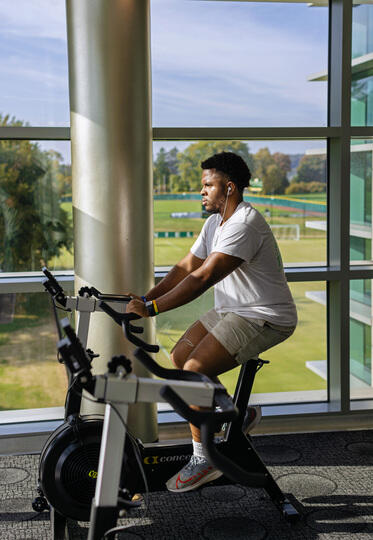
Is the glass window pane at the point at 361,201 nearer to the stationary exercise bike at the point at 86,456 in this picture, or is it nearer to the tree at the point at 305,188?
the tree at the point at 305,188

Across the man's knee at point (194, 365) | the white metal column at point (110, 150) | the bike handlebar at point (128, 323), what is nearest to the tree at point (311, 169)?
the white metal column at point (110, 150)

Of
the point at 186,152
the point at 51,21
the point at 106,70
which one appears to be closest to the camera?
the point at 106,70

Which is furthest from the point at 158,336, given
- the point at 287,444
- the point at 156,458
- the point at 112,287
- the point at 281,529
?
the point at 281,529

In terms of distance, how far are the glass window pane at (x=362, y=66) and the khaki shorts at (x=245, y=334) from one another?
6.01 feet

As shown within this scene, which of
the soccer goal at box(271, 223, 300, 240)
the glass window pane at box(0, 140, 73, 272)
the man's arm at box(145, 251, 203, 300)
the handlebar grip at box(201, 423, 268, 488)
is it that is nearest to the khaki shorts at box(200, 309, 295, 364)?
the man's arm at box(145, 251, 203, 300)

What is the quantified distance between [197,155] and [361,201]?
111 cm

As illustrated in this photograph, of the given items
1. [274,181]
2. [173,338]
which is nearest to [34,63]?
[274,181]

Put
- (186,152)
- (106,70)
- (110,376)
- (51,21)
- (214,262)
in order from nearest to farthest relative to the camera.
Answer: (110,376) → (214,262) → (106,70) → (51,21) → (186,152)

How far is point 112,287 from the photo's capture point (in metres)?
3.31

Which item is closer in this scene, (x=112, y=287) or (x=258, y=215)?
(x=258, y=215)

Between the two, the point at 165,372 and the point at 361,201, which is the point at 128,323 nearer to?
the point at 165,372

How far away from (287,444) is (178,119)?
2028 millimetres

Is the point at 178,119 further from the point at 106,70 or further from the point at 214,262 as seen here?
the point at 214,262

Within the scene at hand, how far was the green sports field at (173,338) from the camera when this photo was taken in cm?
375
